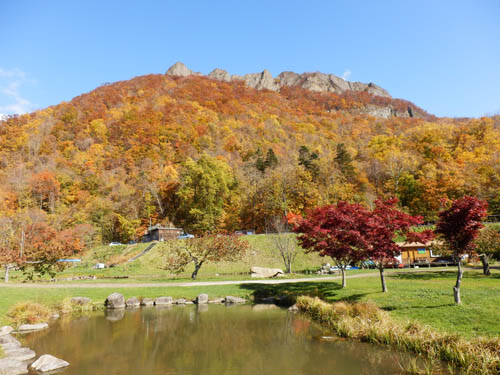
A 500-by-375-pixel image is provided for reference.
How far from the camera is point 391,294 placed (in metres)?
16.2

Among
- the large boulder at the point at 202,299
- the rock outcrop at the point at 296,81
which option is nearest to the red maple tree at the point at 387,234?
the large boulder at the point at 202,299

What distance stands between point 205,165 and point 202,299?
124 ft

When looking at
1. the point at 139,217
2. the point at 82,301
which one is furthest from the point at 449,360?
the point at 139,217

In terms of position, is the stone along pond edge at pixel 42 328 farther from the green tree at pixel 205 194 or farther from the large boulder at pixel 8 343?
the green tree at pixel 205 194

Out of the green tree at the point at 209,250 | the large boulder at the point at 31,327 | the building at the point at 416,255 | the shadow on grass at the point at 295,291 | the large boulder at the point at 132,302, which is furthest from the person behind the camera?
the building at the point at 416,255

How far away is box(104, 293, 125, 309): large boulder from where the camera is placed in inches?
744

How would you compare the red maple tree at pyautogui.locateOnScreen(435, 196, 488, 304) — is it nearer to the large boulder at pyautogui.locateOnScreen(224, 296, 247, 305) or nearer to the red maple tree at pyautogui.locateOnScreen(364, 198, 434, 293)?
the red maple tree at pyautogui.locateOnScreen(364, 198, 434, 293)

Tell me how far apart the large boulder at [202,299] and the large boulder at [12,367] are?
11752 mm

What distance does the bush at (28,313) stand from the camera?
14344 millimetres

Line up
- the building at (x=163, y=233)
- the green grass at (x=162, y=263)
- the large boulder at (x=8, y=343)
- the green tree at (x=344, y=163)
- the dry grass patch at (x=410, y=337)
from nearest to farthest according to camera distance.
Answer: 1. the dry grass patch at (x=410, y=337)
2. the large boulder at (x=8, y=343)
3. the green grass at (x=162, y=263)
4. the building at (x=163, y=233)
5. the green tree at (x=344, y=163)

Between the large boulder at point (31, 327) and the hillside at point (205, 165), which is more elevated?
the hillside at point (205, 165)

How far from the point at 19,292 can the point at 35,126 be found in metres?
71.7

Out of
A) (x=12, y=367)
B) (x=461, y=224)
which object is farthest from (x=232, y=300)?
(x=461, y=224)

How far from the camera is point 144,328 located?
45.5 ft
